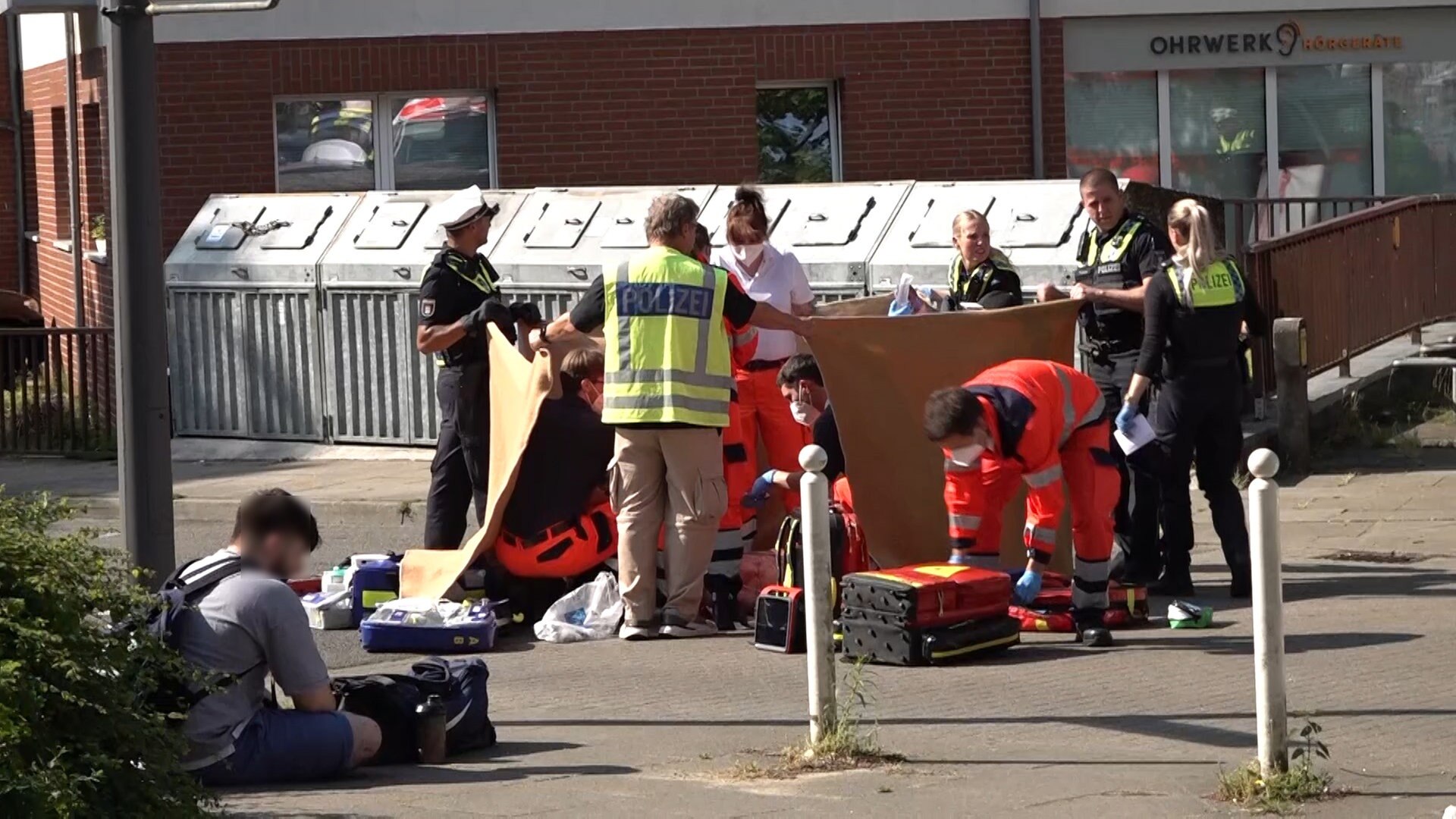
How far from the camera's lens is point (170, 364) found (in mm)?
16828

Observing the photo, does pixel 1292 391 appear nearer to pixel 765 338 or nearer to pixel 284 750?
pixel 765 338

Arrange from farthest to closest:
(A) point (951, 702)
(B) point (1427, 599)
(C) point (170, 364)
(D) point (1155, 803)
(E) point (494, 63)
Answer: (E) point (494, 63), (C) point (170, 364), (B) point (1427, 599), (A) point (951, 702), (D) point (1155, 803)

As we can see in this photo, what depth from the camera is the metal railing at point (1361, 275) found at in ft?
47.4

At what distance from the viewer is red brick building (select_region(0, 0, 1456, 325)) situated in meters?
19.0

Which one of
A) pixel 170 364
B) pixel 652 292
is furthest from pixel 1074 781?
pixel 170 364

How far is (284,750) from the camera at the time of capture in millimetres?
6586

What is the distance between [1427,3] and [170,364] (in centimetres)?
1225

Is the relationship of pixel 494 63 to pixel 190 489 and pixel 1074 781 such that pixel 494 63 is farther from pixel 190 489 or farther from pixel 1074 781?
pixel 1074 781

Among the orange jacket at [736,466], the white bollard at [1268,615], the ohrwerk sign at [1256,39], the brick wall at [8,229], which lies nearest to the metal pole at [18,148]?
the brick wall at [8,229]

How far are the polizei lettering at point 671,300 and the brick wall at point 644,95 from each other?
10.1 metres

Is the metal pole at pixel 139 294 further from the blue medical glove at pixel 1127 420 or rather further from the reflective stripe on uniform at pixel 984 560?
the blue medical glove at pixel 1127 420

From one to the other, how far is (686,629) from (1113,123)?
12.3 m

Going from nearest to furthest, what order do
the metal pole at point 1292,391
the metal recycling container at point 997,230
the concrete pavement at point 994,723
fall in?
the concrete pavement at point 994,723 < the metal recycling container at point 997,230 < the metal pole at point 1292,391

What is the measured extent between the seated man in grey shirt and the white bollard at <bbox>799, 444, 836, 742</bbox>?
59.2 inches
